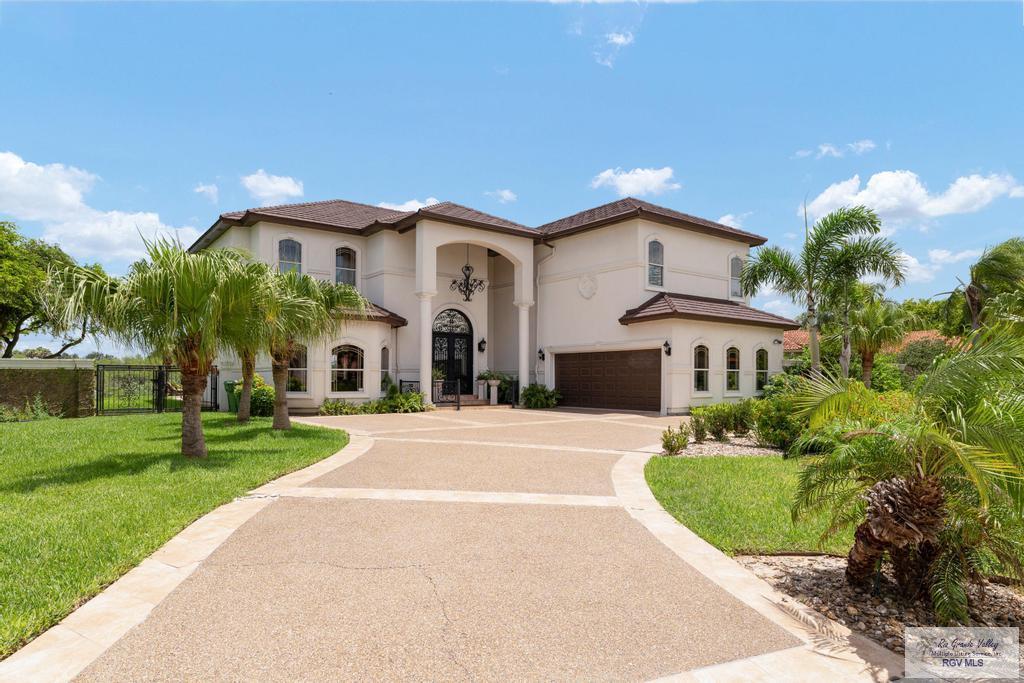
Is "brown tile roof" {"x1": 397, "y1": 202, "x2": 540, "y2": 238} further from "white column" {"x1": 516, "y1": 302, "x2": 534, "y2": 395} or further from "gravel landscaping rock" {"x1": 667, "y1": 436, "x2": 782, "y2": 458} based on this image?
"gravel landscaping rock" {"x1": 667, "y1": 436, "x2": 782, "y2": 458}

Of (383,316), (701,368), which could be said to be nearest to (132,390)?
(383,316)

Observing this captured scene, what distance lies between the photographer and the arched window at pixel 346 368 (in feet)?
70.2

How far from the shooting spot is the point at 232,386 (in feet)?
69.1

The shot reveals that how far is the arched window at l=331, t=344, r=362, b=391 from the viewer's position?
2139 centimetres

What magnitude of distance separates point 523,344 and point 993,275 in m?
16.0

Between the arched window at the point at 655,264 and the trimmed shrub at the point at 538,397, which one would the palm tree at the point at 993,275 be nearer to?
the arched window at the point at 655,264

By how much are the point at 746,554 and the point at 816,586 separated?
0.81 m

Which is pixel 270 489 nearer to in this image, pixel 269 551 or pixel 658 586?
pixel 269 551

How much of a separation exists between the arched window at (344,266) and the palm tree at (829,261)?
15.8 metres

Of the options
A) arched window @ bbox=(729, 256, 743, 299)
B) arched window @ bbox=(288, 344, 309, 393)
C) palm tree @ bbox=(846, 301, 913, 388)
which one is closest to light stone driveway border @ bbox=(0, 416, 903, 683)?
arched window @ bbox=(288, 344, 309, 393)

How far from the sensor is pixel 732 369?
2362cm

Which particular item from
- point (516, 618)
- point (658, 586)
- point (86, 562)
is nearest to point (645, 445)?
point (658, 586)

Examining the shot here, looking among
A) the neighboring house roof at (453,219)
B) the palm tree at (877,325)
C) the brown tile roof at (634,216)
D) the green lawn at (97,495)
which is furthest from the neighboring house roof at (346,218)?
the palm tree at (877,325)

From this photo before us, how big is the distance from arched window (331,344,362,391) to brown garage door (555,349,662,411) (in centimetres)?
A: 882
